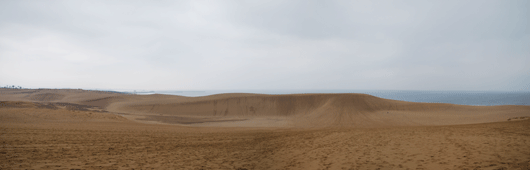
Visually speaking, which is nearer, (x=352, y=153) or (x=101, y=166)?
(x=101, y=166)

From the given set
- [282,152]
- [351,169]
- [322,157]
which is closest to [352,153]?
[322,157]

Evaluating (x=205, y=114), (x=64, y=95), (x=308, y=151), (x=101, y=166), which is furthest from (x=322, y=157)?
(x=64, y=95)

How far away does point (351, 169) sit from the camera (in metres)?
6.25

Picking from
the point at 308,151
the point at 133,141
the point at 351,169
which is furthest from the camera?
the point at 133,141

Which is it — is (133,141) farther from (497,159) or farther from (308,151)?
(497,159)

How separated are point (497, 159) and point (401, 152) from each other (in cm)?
220

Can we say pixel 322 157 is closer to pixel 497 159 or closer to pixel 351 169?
pixel 351 169

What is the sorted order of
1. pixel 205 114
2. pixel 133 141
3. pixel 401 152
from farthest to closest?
pixel 205 114, pixel 133 141, pixel 401 152

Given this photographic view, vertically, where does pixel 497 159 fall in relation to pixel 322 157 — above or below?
above

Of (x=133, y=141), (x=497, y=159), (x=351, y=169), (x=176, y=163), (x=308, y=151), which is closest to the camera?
(x=497, y=159)

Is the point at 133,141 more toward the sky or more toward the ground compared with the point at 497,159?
more toward the ground

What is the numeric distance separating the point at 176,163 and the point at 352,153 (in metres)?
5.68

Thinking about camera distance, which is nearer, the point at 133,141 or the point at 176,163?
the point at 176,163

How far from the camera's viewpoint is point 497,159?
587 centimetres
